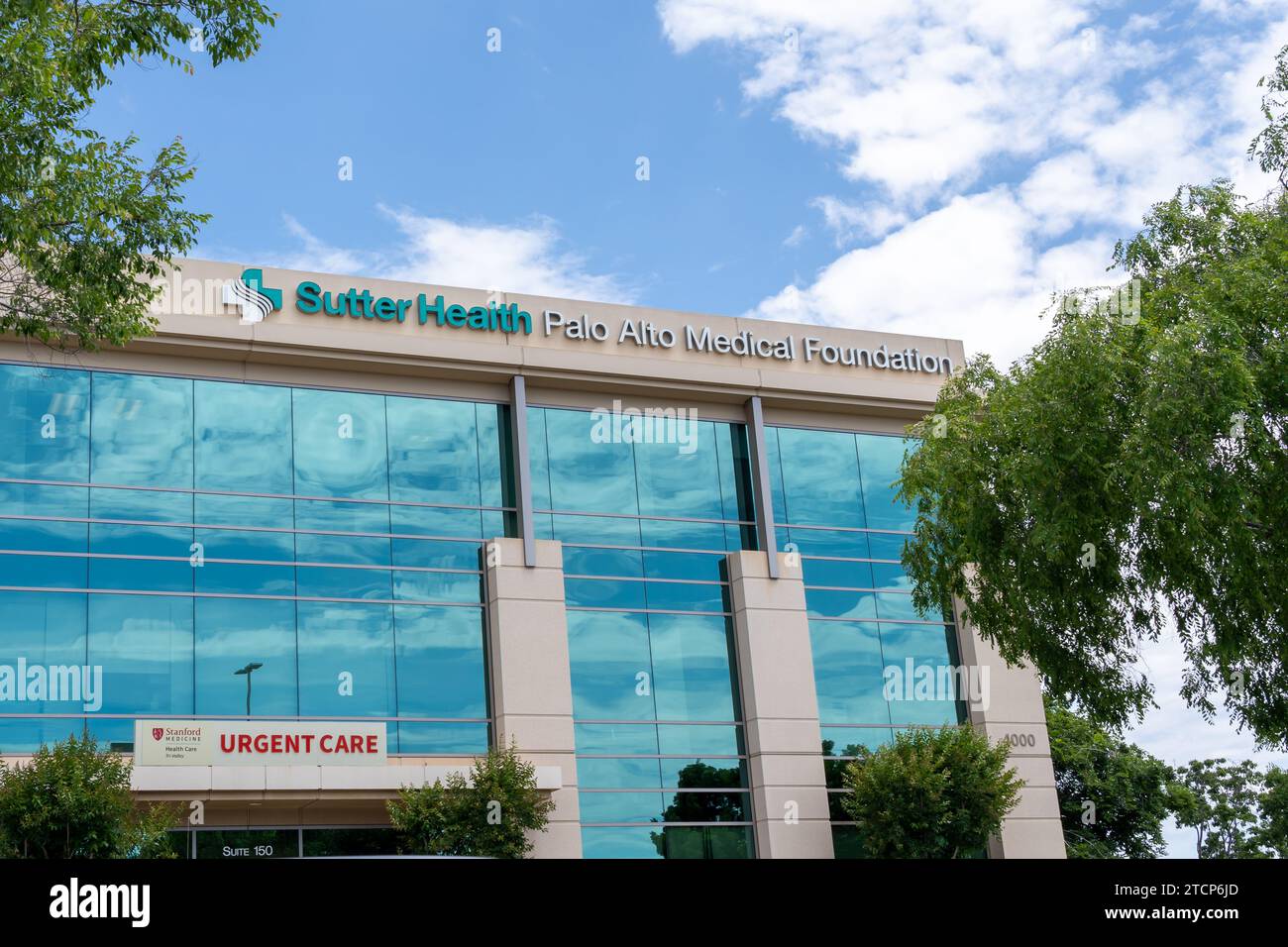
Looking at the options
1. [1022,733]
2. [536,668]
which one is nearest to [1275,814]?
[1022,733]

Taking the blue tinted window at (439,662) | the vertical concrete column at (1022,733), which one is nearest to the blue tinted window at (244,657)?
the blue tinted window at (439,662)

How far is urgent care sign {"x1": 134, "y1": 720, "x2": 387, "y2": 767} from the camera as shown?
23438 mm

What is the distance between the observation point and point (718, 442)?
31016 mm

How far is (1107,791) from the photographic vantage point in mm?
51000

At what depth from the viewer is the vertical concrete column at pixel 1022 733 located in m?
30.3

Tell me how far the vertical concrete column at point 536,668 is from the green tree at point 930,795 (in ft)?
19.5

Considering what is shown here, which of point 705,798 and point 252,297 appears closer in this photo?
point 252,297

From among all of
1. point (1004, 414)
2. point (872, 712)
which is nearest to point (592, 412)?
point (872, 712)

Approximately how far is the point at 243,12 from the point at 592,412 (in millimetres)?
15678

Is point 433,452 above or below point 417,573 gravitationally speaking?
above

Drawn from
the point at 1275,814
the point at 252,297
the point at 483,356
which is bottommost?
the point at 1275,814

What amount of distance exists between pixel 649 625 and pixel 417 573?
5.15 m

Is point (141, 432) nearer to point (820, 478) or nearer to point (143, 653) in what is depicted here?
point (143, 653)
